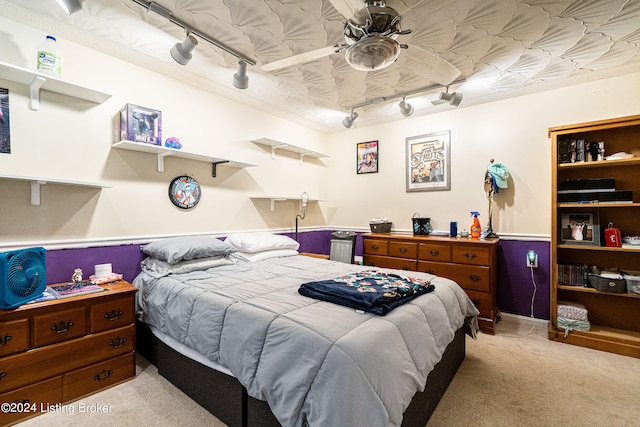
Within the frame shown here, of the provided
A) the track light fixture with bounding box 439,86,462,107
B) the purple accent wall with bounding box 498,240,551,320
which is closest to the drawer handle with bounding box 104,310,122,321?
the track light fixture with bounding box 439,86,462,107

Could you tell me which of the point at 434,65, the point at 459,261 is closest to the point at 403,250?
the point at 459,261

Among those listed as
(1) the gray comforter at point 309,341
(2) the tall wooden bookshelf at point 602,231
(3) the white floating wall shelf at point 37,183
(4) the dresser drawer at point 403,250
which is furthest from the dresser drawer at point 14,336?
(2) the tall wooden bookshelf at point 602,231

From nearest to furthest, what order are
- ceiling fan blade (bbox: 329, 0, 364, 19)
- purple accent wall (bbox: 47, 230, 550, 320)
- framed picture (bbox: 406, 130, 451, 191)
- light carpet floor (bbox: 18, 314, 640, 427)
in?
ceiling fan blade (bbox: 329, 0, 364, 19), light carpet floor (bbox: 18, 314, 640, 427), purple accent wall (bbox: 47, 230, 550, 320), framed picture (bbox: 406, 130, 451, 191)

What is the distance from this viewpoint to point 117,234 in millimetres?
2543

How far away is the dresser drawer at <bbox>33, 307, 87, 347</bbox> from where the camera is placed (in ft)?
5.83

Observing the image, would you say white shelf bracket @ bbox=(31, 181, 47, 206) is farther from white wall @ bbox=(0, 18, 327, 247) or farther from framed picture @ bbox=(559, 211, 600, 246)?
framed picture @ bbox=(559, 211, 600, 246)

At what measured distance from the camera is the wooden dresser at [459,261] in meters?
3.06

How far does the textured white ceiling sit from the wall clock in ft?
3.49

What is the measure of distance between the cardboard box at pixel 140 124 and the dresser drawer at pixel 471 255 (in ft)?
10.7

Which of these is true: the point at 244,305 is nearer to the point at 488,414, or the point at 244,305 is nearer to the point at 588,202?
the point at 488,414

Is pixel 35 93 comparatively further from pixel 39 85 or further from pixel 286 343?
pixel 286 343

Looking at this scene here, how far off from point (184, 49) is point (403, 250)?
303 centimetres

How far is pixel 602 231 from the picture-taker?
2859mm

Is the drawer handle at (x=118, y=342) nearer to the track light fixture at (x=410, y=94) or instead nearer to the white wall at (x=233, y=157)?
the white wall at (x=233, y=157)
